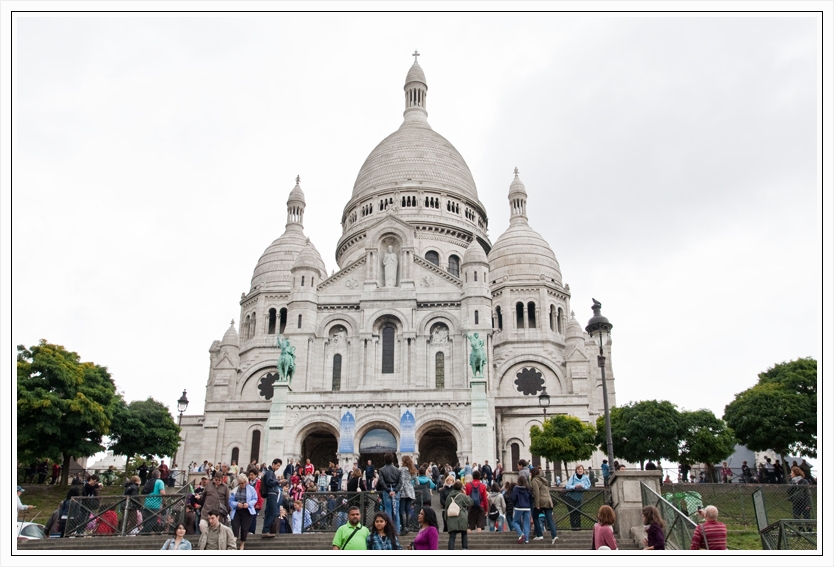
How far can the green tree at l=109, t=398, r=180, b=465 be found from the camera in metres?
44.2

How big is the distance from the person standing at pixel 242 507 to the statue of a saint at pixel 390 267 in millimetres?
33748

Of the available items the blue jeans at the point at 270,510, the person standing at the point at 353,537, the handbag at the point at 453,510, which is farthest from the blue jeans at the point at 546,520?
the blue jeans at the point at 270,510

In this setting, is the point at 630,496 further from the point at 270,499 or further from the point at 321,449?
the point at 321,449

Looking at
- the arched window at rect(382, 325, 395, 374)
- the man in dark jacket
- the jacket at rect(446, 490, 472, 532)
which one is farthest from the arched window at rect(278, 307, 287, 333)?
the jacket at rect(446, 490, 472, 532)

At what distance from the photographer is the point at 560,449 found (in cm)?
4216

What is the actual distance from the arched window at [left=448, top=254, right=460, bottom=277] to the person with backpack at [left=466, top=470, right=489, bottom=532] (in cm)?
4306

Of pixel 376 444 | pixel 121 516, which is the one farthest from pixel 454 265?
pixel 121 516

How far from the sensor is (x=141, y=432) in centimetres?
4431

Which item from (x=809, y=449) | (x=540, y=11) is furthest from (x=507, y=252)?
(x=540, y=11)

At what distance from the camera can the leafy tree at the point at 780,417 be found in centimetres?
3794

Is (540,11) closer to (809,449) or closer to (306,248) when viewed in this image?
(809,449)

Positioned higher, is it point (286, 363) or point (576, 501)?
point (286, 363)

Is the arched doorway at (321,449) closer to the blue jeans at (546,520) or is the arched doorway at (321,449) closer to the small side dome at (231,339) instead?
the small side dome at (231,339)

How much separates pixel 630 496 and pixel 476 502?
11.9 feet
